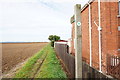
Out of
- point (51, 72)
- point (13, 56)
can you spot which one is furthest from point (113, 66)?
point (13, 56)

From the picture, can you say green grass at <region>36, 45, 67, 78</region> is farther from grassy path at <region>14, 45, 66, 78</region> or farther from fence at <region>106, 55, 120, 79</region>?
fence at <region>106, 55, 120, 79</region>

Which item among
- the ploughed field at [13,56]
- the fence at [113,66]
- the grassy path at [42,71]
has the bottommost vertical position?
the ploughed field at [13,56]

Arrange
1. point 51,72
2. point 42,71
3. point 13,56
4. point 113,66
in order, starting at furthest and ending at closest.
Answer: point 13,56 → point 42,71 → point 51,72 → point 113,66

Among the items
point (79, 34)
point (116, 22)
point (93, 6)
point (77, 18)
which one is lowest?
point (79, 34)

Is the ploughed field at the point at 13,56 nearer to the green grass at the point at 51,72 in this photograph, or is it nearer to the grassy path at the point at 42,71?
the grassy path at the point at 42,71

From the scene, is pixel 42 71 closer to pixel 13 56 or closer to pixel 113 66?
pixel 113 66

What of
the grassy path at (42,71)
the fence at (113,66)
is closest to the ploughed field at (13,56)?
the grassy path at (42,71)

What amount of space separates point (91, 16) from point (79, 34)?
17.0ft

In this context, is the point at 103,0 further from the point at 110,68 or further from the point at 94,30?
the point at 110,68

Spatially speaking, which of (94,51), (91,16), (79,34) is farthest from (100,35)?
(79,34)

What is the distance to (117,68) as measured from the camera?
16.7 feet

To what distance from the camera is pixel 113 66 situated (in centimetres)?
539

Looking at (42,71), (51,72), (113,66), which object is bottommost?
(42,71)

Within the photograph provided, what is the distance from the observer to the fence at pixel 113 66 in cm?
486
